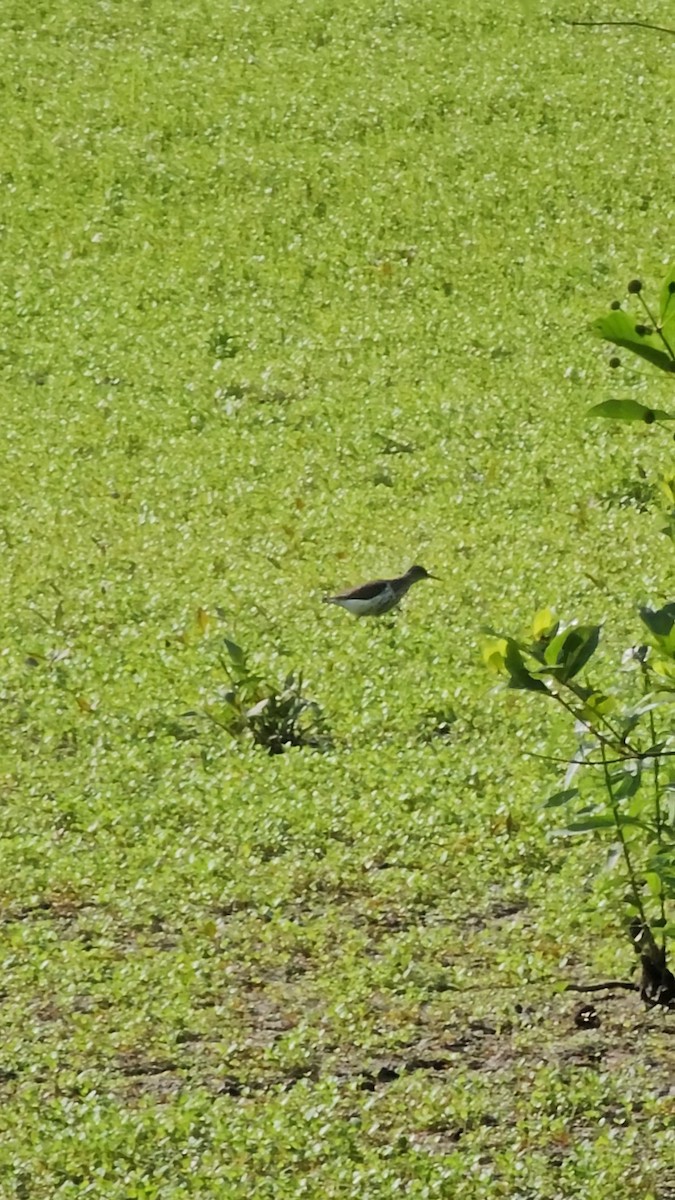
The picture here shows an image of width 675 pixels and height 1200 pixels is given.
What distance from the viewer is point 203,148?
13.0m

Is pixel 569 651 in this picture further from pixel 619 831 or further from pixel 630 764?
pixel 630 764

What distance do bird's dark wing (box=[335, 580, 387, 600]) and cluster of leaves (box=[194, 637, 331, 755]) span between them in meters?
0.67

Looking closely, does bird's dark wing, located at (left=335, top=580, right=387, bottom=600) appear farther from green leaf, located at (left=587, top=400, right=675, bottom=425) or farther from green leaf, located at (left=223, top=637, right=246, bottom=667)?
green leaf, located at (left=587, top=400, right=675, bottom=425)

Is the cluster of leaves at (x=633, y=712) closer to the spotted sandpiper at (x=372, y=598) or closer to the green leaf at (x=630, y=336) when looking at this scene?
the green leaf at (x=630, y=336)

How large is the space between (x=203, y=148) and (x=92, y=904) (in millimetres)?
8394

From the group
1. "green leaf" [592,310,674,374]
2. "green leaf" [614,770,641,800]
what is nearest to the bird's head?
"green leaf" [614,770,641,800]

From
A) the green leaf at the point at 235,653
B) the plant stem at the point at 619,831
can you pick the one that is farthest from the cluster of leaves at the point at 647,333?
the green leaf at the point at 235,653

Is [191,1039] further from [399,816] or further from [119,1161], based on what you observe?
A: [399,816]

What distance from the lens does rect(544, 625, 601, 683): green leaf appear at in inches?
151

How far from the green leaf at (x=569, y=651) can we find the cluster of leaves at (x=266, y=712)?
8.05 feet

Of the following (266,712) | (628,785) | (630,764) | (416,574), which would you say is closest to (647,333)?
(628,785)

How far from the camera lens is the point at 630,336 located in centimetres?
323

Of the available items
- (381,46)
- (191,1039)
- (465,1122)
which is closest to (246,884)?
(191,1039)

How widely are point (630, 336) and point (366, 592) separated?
3932 mm
